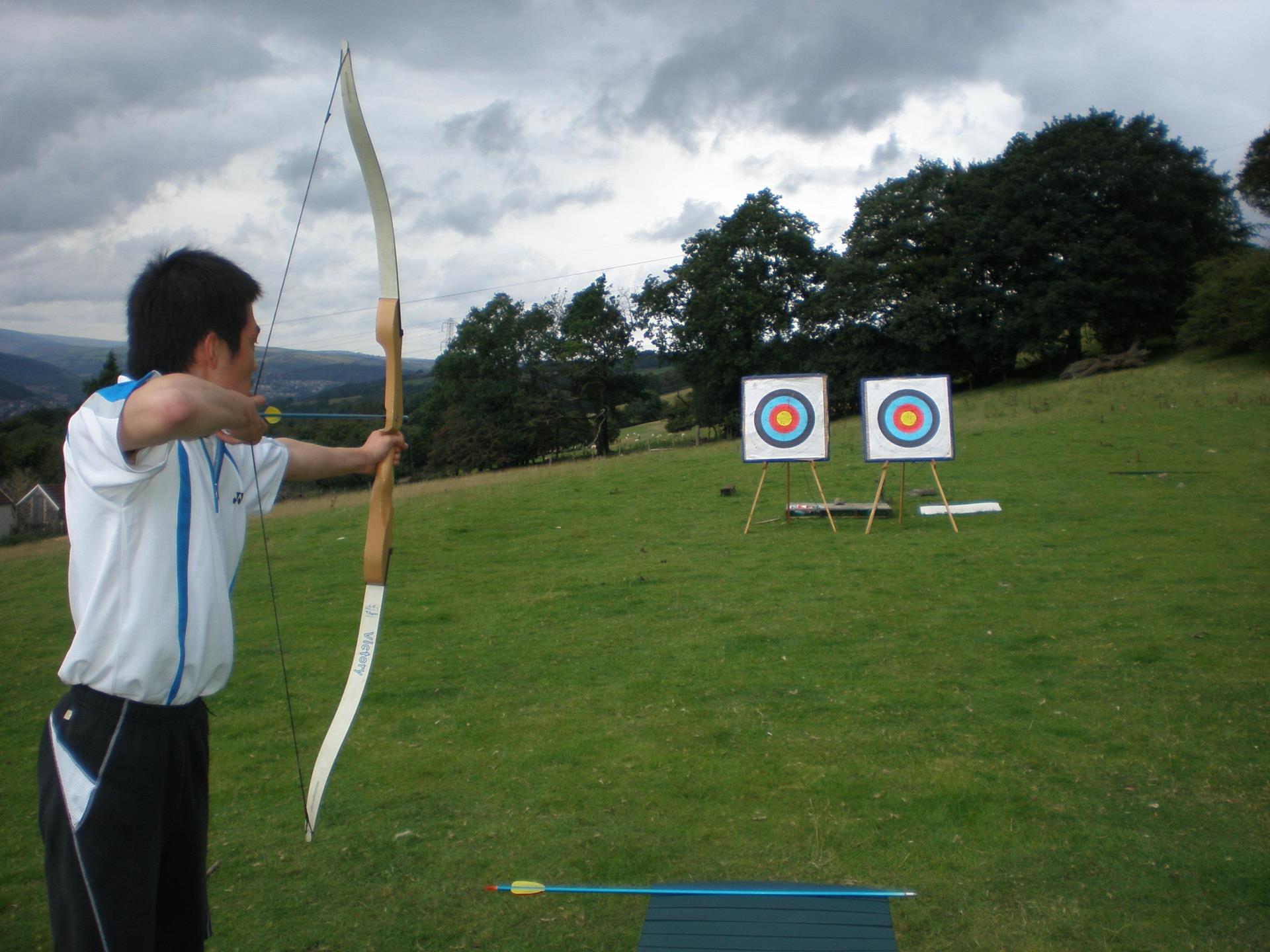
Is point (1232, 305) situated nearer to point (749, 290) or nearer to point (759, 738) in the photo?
point (749, 290)

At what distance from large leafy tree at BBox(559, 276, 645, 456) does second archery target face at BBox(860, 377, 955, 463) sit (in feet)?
89.6

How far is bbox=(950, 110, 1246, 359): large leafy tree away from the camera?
26797 millimetres

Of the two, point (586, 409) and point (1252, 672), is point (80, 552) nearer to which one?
point (1252, 672)

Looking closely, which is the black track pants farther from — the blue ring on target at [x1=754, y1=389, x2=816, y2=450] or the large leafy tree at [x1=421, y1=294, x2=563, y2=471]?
the large leafy tree at [x1=421, y1=294, x2=563, y2=471]

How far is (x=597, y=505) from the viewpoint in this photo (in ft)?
38.8

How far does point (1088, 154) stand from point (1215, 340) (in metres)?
7.30

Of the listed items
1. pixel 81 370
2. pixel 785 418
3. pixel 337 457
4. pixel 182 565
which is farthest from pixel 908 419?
pixel 81 370

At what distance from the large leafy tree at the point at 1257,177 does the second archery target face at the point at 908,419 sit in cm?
2282

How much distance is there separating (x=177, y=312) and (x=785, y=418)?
29.3ft

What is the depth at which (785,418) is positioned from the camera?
1018 cm

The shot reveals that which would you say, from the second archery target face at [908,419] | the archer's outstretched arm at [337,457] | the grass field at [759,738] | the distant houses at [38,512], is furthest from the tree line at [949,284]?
the archer's outstretched arm at [337,457]

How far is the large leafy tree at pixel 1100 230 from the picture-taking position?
87.9 feet

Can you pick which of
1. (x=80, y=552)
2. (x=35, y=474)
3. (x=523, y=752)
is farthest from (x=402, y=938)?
(x=35, y=474)

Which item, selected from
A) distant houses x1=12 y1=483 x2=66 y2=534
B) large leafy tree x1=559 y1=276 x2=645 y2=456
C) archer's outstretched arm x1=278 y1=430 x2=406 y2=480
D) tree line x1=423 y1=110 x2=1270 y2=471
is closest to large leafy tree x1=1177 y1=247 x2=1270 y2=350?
tree line x1=423 y1=110 x2=1270 y2=471
